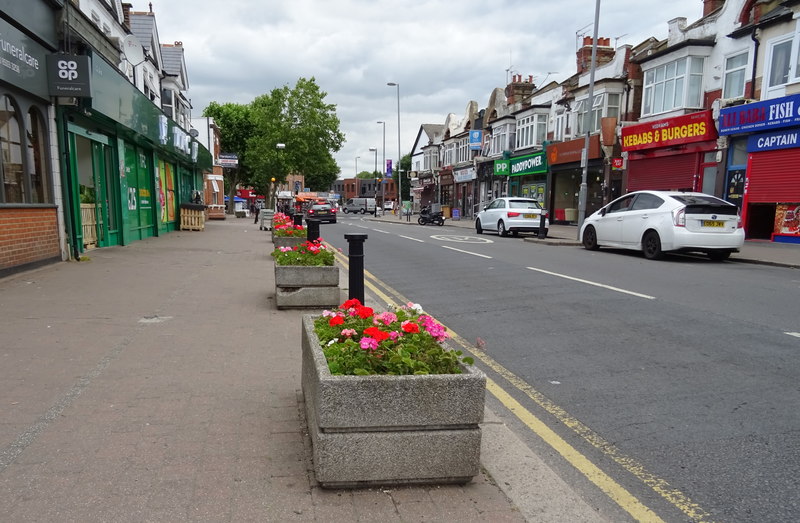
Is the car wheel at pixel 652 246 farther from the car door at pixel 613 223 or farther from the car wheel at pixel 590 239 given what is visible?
the car wheel at pixel 590 239

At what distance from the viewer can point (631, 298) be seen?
770 centimetres

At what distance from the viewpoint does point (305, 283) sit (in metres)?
6.98

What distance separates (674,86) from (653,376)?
20.8m

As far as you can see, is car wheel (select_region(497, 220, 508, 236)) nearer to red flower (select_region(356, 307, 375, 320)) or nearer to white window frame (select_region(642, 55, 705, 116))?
white window frame (select_region(642, 55, 705, 116))

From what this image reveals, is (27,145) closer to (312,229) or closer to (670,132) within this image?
(312,229)

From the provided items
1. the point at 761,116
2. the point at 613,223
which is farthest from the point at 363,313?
the point at 761,116

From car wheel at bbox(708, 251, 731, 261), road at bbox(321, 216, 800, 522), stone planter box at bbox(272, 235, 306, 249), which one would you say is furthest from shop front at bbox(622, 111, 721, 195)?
stone planter box at bbox(272, 235, 306, 249)

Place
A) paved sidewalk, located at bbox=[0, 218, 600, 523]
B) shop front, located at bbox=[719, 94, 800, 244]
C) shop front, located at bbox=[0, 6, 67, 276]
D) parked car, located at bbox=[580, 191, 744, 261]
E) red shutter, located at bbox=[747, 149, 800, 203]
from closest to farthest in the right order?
paved sidewalk, located at bbox=[0, 218, 600, 523]
shop front, located at bbox=[0, 6, 67, 276]
parked car, located at bbox=[580, 191, 744, 261]
shop front, located at bbox=[719, 94, 800, 244]
red shutter, located at bbox=[747, 149, 800, 203]

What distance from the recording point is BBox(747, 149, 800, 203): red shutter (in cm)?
1680

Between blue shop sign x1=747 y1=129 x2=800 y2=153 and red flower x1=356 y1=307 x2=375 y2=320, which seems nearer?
red flower x1=356 y1=307 x2=375 y2=320

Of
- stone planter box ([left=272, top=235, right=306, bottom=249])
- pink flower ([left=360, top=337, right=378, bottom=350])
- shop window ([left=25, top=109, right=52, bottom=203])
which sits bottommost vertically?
stone planter box ([left=272, top=235, right=306, bottom=249])

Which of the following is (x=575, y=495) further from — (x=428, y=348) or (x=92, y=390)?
(x=92, y=390)

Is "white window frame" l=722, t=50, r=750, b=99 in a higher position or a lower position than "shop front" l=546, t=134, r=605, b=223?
higher

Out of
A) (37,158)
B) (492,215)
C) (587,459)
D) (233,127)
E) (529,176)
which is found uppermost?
(233,127)
